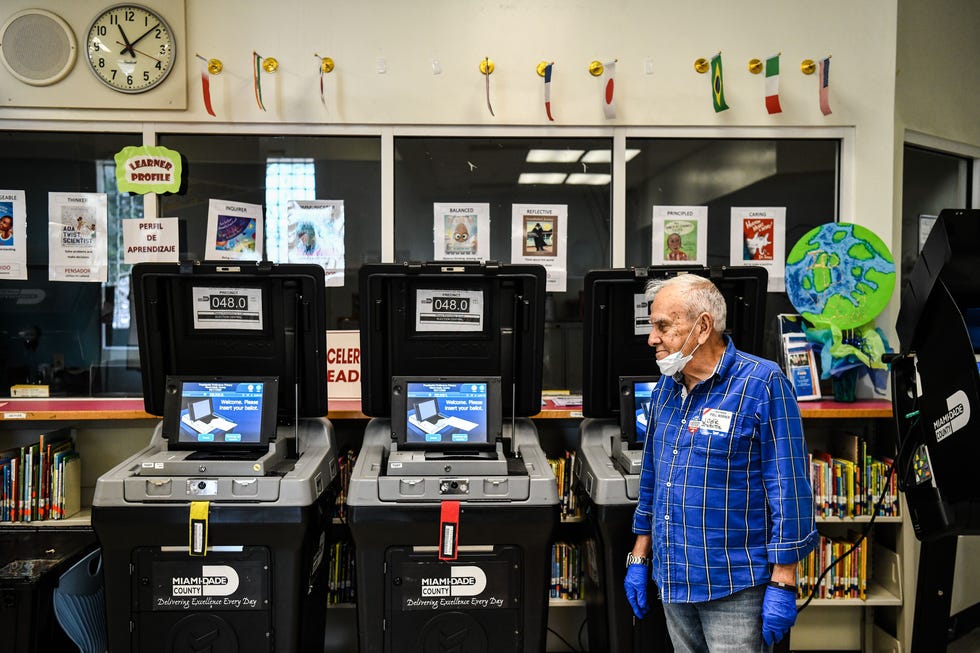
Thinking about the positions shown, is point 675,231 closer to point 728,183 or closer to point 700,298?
point 728,183

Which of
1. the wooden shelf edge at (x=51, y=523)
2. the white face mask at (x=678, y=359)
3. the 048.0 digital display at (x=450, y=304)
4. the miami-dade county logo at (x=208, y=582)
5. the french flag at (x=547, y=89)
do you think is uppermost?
the french flag at (x=547, y=89)

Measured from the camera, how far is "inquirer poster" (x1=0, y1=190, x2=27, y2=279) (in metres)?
2.95

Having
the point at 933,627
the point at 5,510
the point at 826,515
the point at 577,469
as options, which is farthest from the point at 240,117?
the point at 933,627

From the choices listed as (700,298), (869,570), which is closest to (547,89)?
(700,298)

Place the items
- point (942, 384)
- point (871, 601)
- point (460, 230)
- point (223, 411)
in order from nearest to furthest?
point (942, 384)
point (223, 411)
point (871, 601)
point (460, 230)

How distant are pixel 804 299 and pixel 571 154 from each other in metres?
1.29

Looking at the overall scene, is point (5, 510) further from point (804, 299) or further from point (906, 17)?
point (906, 17)

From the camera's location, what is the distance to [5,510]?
8.25 feet

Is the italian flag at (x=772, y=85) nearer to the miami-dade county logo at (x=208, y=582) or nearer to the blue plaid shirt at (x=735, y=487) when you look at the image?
the blue plaid shirt at (x=735, y=487)

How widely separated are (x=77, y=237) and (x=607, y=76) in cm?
263

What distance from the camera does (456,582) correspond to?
1941 mm

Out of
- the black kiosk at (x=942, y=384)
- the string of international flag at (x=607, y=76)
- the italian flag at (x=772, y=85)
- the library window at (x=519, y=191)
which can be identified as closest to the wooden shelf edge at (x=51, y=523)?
the library window at (x=519, y=191)

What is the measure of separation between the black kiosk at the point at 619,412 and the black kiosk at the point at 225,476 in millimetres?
929

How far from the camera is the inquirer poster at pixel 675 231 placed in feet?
10.1
